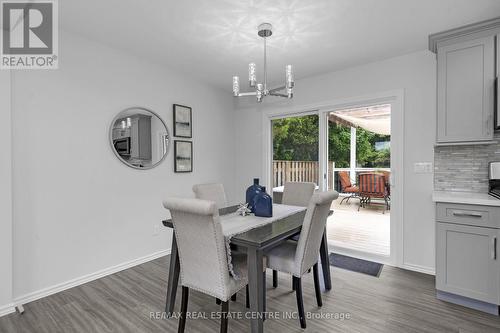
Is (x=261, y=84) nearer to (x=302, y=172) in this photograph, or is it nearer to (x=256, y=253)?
(x=256, y=253)

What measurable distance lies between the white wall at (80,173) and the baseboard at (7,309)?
14 cm

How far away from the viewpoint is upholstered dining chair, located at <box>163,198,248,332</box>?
1546 millimetres

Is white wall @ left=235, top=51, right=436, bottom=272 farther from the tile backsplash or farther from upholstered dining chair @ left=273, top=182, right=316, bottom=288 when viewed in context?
upholstered dining chair @ left=273, top=182, right=316, bottom=288

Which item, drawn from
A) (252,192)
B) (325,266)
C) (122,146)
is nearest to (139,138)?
(122,146)

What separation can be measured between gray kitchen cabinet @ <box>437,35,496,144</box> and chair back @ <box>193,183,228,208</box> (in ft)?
7.37

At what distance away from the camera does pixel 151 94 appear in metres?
3.26

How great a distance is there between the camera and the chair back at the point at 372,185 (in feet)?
11.2

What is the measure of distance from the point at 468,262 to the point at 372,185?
4.85 feet

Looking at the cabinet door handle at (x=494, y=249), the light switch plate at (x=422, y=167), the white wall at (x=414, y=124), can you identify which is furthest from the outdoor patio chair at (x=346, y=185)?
the cabinet door handle at (x=494, y=249)

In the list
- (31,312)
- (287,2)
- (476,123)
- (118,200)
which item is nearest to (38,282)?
(31,312)

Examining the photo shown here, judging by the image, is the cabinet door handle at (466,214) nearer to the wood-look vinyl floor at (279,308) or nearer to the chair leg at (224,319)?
the wood-look vinyl floor at (279,308)

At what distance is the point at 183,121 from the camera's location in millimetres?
3646

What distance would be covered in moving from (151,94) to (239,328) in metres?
2.72

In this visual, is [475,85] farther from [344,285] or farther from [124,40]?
[124,40]
